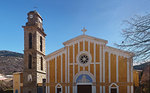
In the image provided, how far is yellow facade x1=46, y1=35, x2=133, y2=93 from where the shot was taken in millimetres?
16766

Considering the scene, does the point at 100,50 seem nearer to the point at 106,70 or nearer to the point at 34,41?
the point at 106,70

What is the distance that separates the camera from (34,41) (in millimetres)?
21938

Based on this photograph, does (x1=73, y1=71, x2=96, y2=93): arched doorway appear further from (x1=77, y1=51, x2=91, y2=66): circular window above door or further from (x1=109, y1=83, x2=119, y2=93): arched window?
(x1=109, y1=83, x2=119, y2=93): arched window

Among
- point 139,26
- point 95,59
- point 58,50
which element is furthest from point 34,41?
point 139,26

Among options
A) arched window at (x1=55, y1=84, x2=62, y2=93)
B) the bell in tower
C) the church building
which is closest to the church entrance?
the church building

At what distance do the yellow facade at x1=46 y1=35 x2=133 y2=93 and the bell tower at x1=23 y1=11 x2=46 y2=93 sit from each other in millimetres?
3699

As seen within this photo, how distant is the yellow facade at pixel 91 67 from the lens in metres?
16.8

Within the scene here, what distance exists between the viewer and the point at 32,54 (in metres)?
21.8

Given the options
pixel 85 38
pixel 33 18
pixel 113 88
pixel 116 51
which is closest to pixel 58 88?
pixel 113 88

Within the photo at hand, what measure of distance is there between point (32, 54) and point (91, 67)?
871 cm

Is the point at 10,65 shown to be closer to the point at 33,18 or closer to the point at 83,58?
the point at 33,18

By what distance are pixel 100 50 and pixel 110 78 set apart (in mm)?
3117

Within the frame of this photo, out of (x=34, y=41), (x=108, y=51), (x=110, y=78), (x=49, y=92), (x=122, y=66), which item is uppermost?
(x=34, y=41)

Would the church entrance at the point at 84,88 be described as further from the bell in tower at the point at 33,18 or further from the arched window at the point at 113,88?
the bell in tower at the point at 33,18
